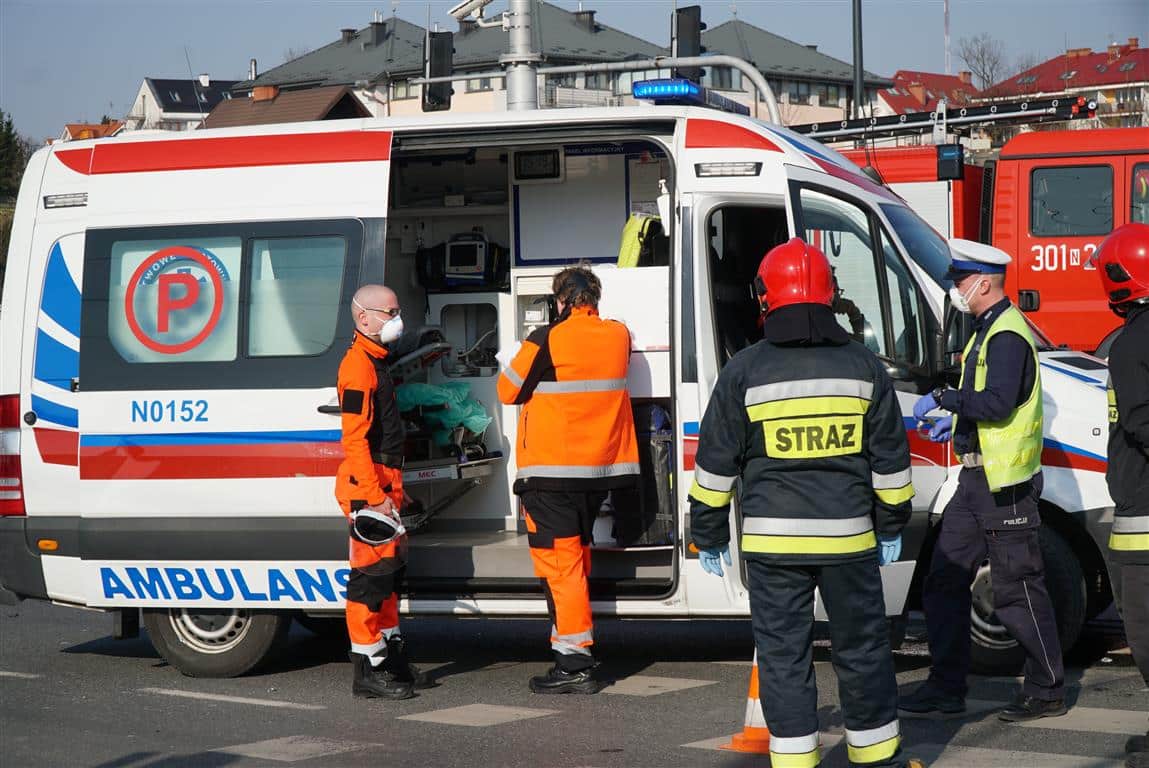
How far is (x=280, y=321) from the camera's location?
24.7 feet

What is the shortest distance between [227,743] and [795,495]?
9.00ft

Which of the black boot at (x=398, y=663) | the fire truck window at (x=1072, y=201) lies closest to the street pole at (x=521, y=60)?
Answer: the fire truck window at (x=1072, y=201)

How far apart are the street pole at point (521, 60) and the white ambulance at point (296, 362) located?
7150 mm

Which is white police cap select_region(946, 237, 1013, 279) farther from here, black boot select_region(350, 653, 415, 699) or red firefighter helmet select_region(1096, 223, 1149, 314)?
black boot select_region(350, 653, 415, 699)

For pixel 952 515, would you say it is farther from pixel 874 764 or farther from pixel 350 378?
pixel 350 378

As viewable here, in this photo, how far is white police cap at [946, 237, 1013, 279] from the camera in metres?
6.50

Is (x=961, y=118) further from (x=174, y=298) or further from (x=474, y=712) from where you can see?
(x=474, y=712)

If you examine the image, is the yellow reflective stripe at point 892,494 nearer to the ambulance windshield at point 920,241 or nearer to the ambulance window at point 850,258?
the ambulance window at point 850,258

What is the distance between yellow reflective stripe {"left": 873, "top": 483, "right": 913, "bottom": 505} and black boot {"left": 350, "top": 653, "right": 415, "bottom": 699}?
9.89 feet

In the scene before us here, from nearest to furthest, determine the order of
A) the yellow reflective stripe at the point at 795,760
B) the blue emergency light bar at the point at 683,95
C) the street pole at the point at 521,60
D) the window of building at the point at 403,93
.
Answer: the yellow reflective stripe at the point at 795,760
the blue emergency light bar at the point at 683,95
the street pole at the point at 521,60
the window of building at the point at 403,93

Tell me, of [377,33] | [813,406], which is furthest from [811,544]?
[377,33]

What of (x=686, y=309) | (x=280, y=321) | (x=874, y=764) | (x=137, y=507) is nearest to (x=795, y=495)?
(x=874, y=764)

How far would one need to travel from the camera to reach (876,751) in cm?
489

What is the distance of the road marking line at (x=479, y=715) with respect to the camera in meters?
6.63
